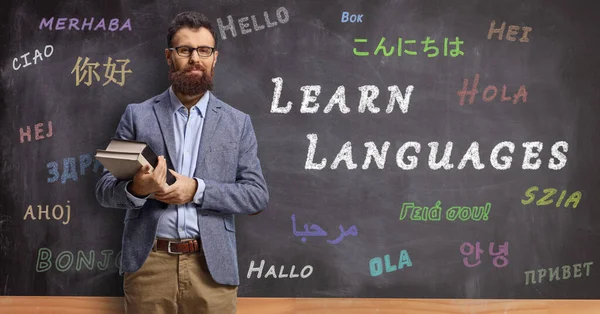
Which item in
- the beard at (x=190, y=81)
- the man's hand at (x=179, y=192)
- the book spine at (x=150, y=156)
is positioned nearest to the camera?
the book spine at (x=150, y=156)

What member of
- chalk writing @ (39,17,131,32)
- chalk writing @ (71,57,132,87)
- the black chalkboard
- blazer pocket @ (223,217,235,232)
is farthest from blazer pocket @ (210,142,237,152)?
chalk writing @ (39,17,131,32)

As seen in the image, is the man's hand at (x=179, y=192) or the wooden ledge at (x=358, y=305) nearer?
the man's hand at (x=179, y=192)

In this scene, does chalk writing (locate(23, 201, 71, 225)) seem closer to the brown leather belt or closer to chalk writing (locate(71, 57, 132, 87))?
chalk writing (locate(71, 57, 132, 87))

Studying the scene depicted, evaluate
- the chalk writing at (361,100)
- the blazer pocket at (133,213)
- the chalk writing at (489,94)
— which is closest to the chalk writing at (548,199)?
the chalk writing at (489,94)

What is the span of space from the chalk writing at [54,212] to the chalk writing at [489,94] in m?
1.98

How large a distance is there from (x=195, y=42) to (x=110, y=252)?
1.27 metres

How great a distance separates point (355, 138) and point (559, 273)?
3.85ft

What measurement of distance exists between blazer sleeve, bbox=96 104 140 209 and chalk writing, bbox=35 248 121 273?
0.90 m

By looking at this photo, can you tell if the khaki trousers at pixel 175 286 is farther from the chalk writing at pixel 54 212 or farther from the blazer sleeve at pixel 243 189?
the chalk writing at pixel 54 212

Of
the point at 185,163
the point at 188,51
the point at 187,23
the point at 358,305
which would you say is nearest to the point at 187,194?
the point at 185,163

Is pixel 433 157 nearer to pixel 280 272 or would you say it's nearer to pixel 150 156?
pixel 280 272

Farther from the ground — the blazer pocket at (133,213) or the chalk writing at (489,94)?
the chalk writing at (489,94)

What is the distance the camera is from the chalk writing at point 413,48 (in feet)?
10.3

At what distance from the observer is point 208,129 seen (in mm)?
2363
